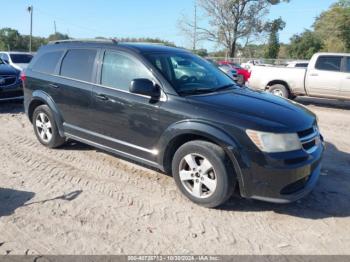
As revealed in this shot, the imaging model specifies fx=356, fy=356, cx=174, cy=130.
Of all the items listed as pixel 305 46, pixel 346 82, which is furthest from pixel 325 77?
pixel 305 46

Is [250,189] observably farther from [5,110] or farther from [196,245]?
[5,110]

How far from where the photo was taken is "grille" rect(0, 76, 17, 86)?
9531 millimetres

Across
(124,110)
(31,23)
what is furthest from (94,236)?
(31,23)

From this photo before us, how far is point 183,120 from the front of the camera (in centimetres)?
412

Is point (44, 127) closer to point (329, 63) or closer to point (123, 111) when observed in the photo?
point (123, 111)

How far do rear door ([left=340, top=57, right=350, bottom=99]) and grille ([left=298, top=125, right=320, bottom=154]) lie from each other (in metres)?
8.01

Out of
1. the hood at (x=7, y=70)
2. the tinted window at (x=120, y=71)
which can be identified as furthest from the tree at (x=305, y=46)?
the tinted window at (x=120, y=71)

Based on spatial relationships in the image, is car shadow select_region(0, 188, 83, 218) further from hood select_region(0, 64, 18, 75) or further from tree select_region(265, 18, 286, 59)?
tree select_region(265, 18, 286, 59)

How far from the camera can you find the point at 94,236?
3.50 m

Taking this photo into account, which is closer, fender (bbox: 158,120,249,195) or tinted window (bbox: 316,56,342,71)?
fender (bbox: 158,120,249,195)

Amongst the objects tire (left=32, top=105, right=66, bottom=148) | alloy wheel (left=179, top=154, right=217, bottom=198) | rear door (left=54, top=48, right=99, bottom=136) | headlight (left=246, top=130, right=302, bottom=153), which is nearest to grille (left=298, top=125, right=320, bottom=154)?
headlight (left=246, top=130, right=302, bottom=153)

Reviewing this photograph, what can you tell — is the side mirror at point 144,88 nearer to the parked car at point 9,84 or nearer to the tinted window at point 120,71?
the tinted window at point 120,71

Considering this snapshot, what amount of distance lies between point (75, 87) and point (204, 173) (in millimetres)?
2515

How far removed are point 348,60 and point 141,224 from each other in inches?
403
